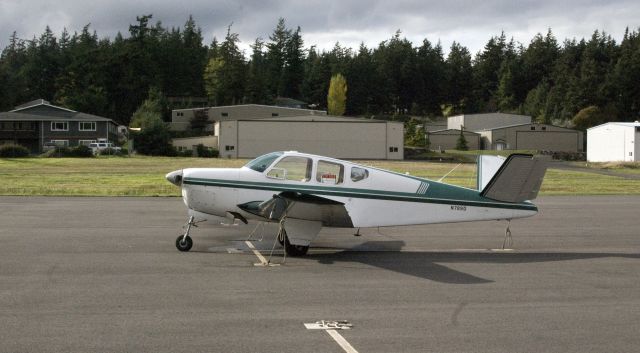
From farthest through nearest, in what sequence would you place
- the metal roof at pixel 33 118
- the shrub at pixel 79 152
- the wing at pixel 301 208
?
the metal roof at pixel 33 118 < the shrub at pixel 79 152 < the wing at pixel 301 208

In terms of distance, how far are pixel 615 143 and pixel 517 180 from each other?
2625 inches

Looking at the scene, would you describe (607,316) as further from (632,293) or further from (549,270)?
(549,270)

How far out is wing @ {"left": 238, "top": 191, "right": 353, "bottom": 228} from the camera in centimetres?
1197

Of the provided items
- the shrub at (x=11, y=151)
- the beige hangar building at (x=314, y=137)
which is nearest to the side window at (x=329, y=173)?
the shrub at (x=11, y=151)

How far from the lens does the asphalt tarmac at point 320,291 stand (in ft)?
23.4

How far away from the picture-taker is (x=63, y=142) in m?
87.4

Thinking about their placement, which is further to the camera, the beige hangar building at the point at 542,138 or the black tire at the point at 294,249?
the beige hangar building at the point at 542,138

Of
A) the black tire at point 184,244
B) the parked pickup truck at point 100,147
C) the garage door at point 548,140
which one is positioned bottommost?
the black tire at point 184,244

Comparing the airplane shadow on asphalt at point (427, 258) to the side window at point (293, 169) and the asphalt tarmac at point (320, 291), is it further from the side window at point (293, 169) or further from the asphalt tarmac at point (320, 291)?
the side window at point (293, 169)

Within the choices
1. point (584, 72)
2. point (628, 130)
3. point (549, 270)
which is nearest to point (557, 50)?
point (584, 72)

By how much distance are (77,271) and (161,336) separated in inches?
169

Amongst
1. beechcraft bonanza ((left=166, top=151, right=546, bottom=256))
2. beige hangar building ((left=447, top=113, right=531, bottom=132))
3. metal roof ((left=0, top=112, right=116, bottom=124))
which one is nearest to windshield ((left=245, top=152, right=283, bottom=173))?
beechcraft bonanza ((left=166, top=151, right=546, bottom=256))

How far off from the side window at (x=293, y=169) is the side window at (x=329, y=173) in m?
0.22

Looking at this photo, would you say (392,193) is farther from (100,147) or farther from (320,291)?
(100,147)
